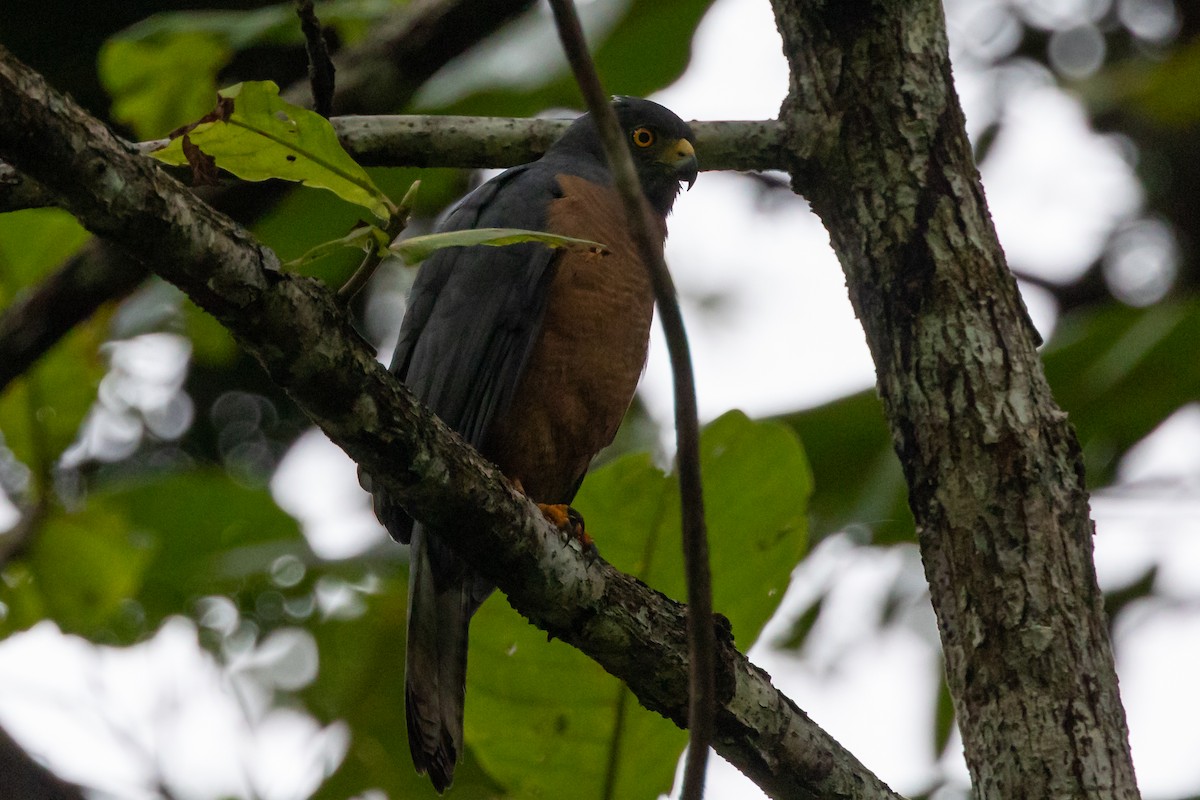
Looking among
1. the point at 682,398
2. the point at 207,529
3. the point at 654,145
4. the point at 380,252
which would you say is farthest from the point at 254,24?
the point at 682,398

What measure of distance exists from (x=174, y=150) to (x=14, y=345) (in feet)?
5.53

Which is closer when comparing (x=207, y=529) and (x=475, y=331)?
(x=475, y=331)

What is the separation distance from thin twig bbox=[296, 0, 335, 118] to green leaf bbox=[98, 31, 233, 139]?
2.03m

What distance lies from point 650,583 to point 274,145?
1.89m

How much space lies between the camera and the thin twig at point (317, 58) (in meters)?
2.45

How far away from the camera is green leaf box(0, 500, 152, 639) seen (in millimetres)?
4660

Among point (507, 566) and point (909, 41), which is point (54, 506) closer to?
point (507, 566)

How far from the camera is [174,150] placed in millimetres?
2268

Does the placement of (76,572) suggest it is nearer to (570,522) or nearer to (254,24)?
(254,24)

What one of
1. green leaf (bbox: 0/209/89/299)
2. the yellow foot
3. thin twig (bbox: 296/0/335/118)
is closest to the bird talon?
the yellow foot

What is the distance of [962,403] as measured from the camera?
293cm

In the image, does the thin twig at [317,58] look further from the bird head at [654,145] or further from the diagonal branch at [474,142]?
the bird head at [654,145]

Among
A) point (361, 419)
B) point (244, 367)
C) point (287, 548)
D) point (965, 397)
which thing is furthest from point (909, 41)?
point (244, 367)

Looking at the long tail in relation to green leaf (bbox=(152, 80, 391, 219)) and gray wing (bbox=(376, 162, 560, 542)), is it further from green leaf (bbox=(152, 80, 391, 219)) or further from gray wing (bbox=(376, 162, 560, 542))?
green leaf (bbox=(152, 80, 391, 219))
